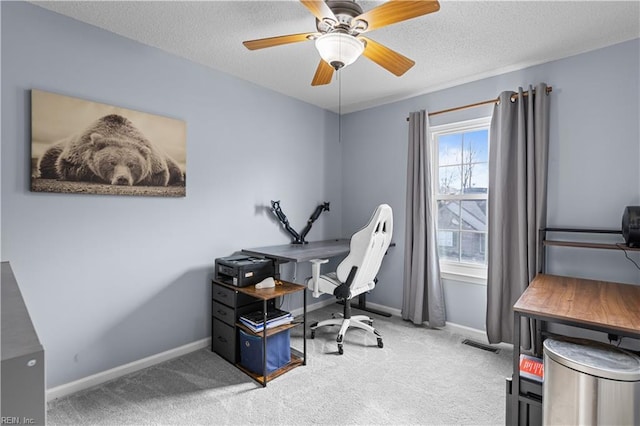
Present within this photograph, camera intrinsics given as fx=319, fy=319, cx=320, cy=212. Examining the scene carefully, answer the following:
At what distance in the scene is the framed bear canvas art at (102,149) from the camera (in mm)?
1939

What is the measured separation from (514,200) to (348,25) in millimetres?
2009

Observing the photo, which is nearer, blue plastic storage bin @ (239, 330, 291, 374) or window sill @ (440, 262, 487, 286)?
blue plastic storage bin @ (239, 330, 291, 374)

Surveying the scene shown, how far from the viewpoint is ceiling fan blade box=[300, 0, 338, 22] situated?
1.46 m

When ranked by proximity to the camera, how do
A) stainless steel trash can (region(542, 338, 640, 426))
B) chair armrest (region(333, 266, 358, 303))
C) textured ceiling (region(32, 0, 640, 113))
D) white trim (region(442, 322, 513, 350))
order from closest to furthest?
stainless steel trash can (region(542, 338, 640, 426)) → textured ceiling (region(32, 0, 640, 113)) → chair armrest (region(333, 266, 358, 303)) → white trim (region(442, 322, 513, 350))

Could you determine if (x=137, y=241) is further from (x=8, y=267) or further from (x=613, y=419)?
(x=613, y=419)

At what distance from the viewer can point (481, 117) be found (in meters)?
2.96

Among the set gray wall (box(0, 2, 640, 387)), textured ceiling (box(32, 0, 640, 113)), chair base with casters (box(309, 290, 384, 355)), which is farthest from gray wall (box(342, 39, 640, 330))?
chair base with casters (box(309, 290, 384, 355))

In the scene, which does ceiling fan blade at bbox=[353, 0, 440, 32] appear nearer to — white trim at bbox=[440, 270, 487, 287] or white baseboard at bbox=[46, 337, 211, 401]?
white trim at bbox=[440, 270, 487, 287]

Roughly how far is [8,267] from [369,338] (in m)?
2.62

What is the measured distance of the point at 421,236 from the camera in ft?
10.6

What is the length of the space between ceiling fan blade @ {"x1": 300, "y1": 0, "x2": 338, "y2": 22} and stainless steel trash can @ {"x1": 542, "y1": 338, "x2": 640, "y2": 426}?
1921 mm

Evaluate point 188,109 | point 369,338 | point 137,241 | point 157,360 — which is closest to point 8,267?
point 137,241

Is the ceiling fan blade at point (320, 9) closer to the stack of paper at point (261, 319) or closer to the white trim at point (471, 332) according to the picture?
the stack of paper at point (261, 319)

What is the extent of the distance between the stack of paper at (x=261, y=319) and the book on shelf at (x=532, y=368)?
59.3 inches
